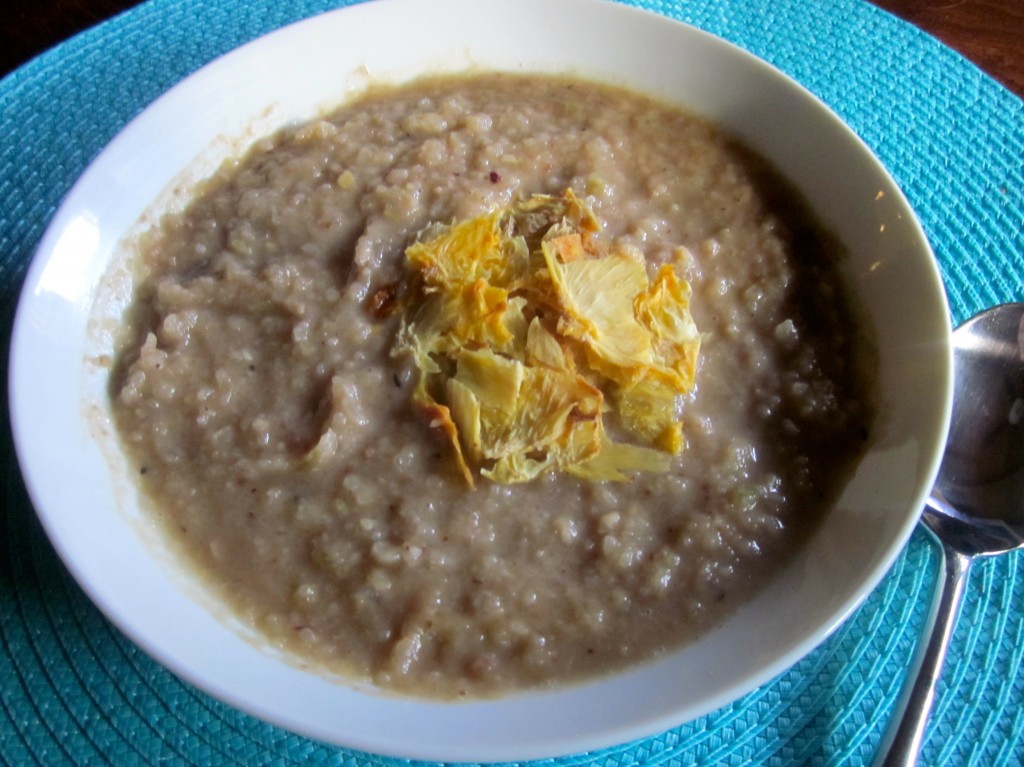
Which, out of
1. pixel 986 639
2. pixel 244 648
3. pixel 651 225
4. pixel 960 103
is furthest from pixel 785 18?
pixel 244 648

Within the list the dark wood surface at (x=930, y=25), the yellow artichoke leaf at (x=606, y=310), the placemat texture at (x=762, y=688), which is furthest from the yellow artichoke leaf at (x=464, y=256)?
the dark wood surface at (x=930, y=25)

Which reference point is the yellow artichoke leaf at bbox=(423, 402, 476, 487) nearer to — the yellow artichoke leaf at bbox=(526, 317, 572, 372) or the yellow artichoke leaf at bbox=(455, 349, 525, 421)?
the yellow artichoke leaf at bbox=(455, 349, 525, 421)

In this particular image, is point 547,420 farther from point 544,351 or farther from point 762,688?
point 762,688

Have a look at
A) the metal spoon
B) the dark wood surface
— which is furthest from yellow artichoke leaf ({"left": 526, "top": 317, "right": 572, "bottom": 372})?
the dark wood surface

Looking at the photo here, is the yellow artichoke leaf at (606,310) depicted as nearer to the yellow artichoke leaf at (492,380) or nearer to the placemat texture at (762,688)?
the yellow artichoke leaf at (492,380)

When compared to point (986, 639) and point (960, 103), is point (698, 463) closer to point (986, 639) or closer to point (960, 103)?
point (986, 639)
